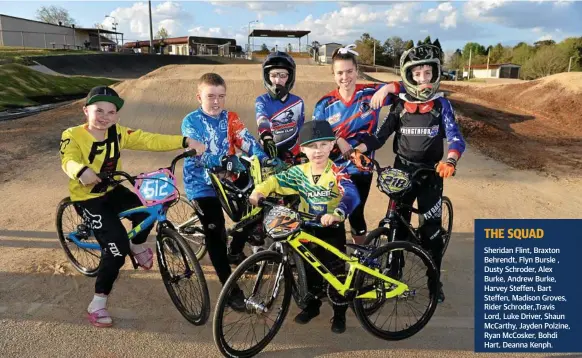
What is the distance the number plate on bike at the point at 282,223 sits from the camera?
2.84 meters

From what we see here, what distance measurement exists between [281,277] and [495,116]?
18.0 metres

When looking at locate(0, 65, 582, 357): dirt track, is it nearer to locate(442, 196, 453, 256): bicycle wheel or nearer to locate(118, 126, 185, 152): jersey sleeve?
locate(442, 196, 453, 256): bicycle wheel

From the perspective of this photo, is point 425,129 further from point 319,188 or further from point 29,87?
point 29,87

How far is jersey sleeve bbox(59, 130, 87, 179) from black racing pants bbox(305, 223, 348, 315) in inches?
73.9

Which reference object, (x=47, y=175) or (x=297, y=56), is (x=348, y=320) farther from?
(x=297, y=56)

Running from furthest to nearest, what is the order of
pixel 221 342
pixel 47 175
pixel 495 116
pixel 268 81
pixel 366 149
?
pixel 495 116, pixel 47 175, pixel 268 81, pixel 366 149, pixel 221 342

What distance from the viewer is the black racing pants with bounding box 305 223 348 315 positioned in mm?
3168

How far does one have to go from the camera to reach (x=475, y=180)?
835 centimetres

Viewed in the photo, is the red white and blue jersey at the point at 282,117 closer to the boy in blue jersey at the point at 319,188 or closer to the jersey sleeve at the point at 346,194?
the boy in blue jersey at the point at 319,188

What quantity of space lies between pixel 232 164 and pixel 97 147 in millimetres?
1227

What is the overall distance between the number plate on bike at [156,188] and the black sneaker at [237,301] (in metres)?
1.00

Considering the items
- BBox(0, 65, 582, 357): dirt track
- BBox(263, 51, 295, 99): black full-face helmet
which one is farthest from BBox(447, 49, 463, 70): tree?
BBox(263, 51, 295, 99): black full-face helmet

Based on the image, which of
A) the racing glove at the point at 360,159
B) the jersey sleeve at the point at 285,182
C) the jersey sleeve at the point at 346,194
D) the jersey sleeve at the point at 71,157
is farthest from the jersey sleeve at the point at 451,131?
the jersey sleeve at the point at 71,157

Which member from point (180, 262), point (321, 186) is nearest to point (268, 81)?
point (321, 186)
